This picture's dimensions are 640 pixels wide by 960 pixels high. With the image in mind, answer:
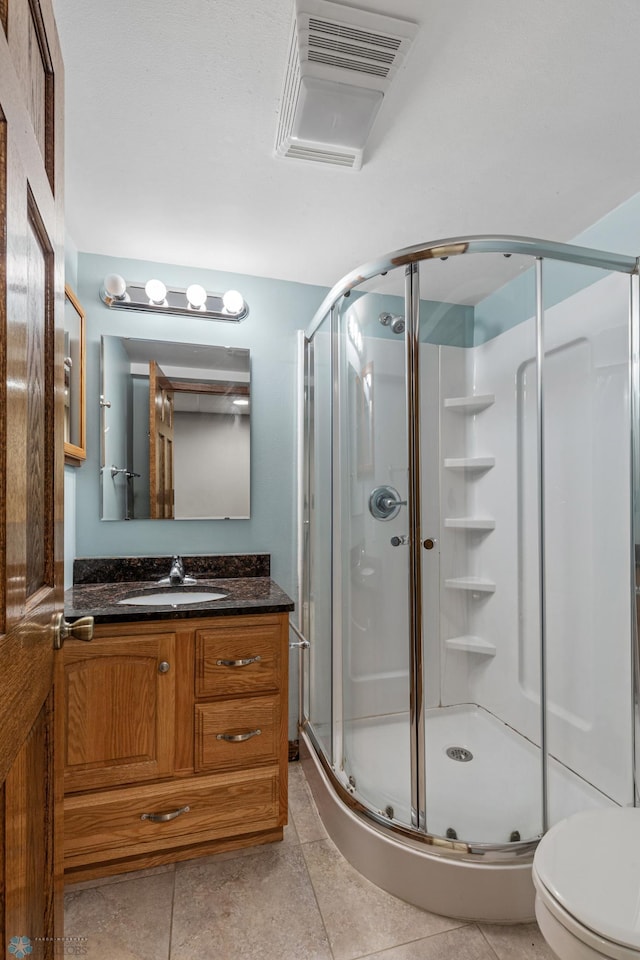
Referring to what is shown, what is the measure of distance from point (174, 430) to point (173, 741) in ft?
4.18

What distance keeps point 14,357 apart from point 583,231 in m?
2.20

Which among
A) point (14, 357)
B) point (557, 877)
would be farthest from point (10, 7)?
point (557, 877)

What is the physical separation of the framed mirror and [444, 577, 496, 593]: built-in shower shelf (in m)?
1.55

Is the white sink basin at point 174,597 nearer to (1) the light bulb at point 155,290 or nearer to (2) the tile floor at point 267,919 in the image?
(2) the tile floor at point 267,919

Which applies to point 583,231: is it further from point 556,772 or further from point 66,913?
point 66,913

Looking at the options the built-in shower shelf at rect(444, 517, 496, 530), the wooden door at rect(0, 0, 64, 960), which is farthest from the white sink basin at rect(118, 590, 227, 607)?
the wooden door at rect(0, 0, 64, 960)

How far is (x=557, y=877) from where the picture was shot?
100 cm

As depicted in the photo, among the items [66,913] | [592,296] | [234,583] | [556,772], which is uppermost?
[592,296]

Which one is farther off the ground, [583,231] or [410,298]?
[583,231]

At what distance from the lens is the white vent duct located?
3.67ft

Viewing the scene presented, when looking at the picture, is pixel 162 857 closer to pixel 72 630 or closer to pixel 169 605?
pixel 169 605

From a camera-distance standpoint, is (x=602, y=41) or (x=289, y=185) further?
(x=289, y=185)

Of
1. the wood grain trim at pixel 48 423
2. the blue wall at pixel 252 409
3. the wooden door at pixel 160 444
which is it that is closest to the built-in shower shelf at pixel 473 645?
the blue wall at pixel 252 409

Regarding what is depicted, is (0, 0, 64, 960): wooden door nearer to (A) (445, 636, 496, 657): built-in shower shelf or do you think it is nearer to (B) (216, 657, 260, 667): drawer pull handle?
(B) (216, 657, 260, 667): drawer pull handle
